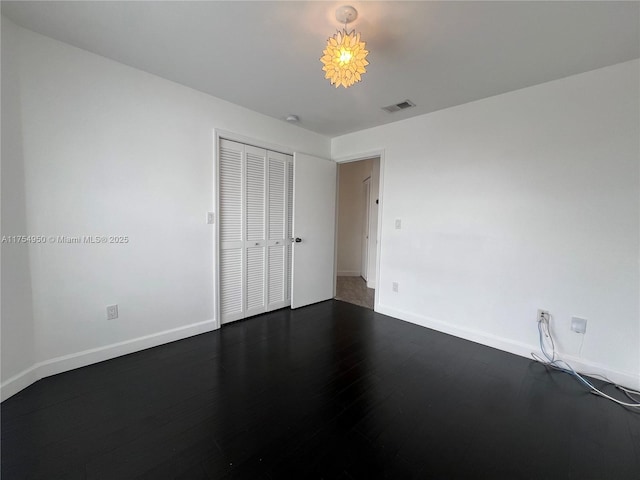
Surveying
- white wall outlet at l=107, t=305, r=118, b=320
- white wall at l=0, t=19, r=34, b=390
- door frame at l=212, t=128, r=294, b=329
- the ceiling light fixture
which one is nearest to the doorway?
door frame at l=212, t=128, r=294, b=329

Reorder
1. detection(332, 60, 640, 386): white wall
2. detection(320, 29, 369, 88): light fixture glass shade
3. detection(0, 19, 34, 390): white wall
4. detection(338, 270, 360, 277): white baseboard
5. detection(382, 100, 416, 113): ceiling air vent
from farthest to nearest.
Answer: detection(338, 270, 360, 277): white baseboard < detection(382, 100, 416, 113): ceiling air vent < detection(332, 60, 640, 386): white wall < detection(0, 19, 34, 390): white wall < detection(320, 29, 369, 88): light fixture glass shade

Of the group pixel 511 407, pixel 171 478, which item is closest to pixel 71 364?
pixel 171 478

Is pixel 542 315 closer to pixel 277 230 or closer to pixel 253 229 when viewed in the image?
pixel 277 230

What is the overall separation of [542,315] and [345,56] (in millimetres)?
2658

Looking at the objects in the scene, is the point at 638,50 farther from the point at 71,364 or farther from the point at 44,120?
the point at 71,364

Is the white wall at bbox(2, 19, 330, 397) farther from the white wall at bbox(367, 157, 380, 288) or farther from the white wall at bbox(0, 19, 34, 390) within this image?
the white wall at bbox(367, 157, 380, 288)

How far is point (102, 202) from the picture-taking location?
209 cm

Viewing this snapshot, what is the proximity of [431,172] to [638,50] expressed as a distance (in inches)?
62.7

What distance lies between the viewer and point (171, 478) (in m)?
1.20

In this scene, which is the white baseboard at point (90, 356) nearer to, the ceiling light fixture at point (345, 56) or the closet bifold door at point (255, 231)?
the closet bifold door at point (255, 231)

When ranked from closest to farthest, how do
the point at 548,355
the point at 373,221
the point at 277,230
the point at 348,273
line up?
the point at 548,355
the point at 277,230
the point at 373,221
the point at 348,273

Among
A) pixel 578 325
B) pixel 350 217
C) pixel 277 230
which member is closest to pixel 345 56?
pixel 277 230

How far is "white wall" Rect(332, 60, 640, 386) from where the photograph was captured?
200 cm

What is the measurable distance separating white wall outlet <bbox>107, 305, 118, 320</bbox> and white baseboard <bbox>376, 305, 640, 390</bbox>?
2.82 m
